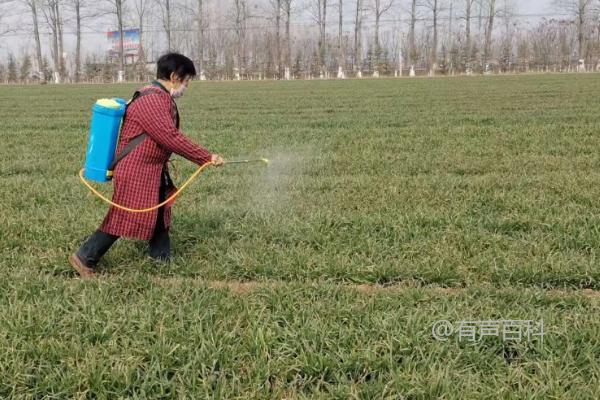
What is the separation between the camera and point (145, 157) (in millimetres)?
3607

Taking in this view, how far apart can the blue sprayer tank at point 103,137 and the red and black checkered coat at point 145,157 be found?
2.3 inches

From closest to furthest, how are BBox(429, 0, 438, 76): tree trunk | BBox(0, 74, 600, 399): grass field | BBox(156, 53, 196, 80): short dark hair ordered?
BBox(0, 74, 600, 399): grass field < BBox(156, 53, 196, 80): short dark hair < BBox(429, 0, 438, 76): tree trunk

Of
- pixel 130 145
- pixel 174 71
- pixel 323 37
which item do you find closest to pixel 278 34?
pixel 323 37

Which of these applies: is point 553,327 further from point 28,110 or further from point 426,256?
point 28,110

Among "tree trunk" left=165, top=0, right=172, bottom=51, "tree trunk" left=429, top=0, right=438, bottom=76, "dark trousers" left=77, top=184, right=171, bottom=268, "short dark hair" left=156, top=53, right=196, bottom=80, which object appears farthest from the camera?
"tree trunk" left=165, top=0, right=172, bottom=51

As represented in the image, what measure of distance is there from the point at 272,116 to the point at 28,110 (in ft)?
26.9

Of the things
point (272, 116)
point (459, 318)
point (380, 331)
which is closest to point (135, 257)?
point (380, 331)

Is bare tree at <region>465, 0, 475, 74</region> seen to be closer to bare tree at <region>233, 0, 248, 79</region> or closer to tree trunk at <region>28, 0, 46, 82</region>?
bare tree at <region>233, 0, 248, 79</region>

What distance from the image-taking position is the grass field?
8.08ft

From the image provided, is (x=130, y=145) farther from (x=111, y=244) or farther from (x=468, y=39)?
(x=468, y=39)

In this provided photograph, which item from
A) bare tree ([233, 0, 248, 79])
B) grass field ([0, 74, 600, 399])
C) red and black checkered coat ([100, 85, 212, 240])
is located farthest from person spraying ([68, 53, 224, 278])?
bare tree ([233, 0, 248, 79])

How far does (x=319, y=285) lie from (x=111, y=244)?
1411mm

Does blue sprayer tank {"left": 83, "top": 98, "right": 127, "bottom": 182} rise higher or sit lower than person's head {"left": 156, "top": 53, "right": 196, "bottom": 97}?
lower

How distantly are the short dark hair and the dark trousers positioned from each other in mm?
735
